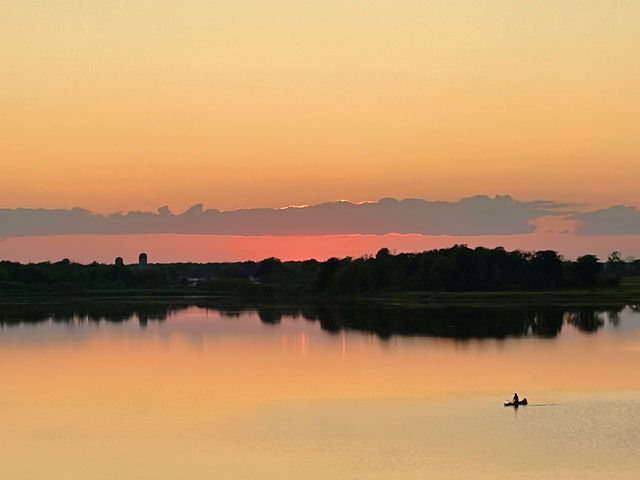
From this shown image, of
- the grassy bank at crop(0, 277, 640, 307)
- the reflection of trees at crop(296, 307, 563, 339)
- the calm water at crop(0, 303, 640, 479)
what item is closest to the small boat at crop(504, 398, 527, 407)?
the calm water at crop(0, 303, 640, 479)

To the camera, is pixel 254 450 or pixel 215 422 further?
pixel 215 422

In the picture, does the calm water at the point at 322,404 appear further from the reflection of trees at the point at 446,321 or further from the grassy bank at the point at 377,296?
the grassy bank at the point at 377,296

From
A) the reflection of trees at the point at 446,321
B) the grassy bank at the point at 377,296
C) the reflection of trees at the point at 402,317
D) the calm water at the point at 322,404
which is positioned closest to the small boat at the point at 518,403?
the calm water at the point at 322,404

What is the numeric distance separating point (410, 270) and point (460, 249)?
25.3 feet

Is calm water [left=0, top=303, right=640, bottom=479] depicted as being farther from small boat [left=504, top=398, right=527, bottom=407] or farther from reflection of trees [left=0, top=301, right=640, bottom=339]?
reflection of trees [left=0, top=301, right=640, bottom=339]

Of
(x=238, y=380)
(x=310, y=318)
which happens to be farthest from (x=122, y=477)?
(x=310, y=318)

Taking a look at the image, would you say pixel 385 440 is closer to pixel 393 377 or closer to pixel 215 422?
pixel 215 422

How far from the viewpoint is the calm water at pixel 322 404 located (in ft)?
79.0

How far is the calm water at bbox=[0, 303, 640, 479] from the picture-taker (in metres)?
24.1

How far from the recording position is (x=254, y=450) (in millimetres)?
25484

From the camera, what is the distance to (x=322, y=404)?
32562 mm

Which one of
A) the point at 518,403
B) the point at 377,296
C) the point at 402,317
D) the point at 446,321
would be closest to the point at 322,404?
the point at 518,403

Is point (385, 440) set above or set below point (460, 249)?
below

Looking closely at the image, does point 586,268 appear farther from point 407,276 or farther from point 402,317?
point 402,317
